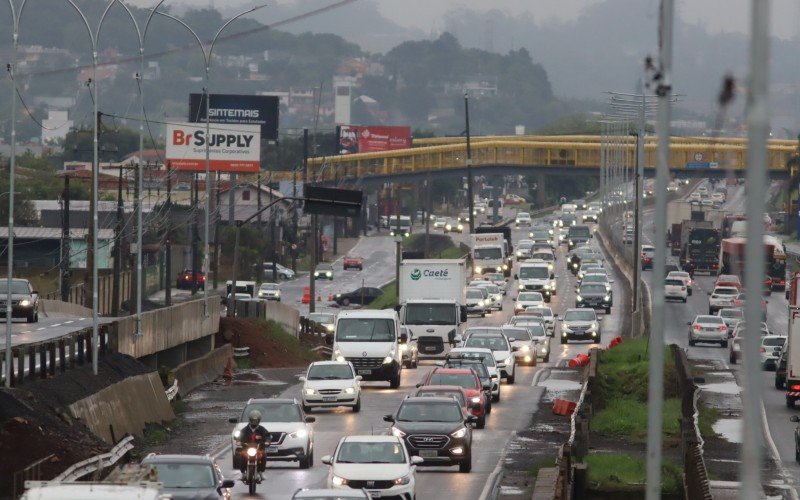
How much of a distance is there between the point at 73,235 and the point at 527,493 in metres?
73.3

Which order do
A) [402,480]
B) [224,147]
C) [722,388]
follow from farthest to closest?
[224,147]
[722,388]
[402,480]

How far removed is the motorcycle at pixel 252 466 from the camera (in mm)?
30141

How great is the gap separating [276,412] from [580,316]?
41.2 m

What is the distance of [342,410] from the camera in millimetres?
45219

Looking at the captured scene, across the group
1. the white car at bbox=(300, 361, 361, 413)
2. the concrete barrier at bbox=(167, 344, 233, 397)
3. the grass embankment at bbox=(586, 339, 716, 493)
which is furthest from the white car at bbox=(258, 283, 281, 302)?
the white car at bbox=(300, 361, 361, 413)

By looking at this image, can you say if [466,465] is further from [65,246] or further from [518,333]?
[65,246]

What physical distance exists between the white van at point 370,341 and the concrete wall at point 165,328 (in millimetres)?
5235

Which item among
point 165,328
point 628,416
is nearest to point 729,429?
point 628,416

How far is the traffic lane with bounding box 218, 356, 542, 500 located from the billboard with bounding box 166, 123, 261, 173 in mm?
60132

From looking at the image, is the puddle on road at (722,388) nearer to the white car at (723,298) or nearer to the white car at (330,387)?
the white car at (330,387)

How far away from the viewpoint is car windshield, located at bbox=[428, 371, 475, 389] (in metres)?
41.3

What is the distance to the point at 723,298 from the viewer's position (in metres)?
87.3

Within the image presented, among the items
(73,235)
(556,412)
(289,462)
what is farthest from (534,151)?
(289,462)

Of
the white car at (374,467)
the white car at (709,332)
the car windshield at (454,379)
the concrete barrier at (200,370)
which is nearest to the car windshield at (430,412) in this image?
the white car at (374,467)
